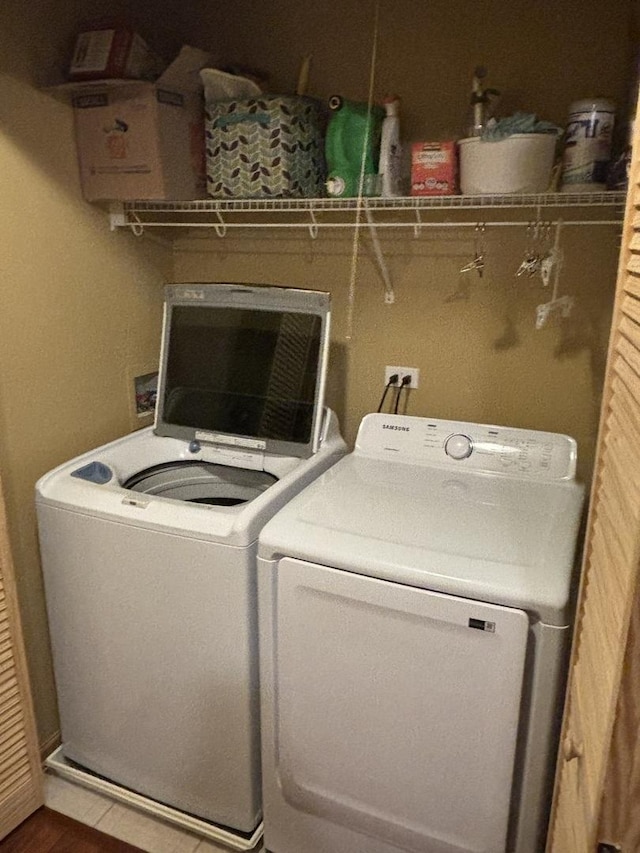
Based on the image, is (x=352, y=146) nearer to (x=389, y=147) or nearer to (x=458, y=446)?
(x=389, y=147)

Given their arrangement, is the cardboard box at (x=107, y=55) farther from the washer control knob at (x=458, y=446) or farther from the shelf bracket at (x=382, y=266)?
the washer control knob at (x=458, y=446)

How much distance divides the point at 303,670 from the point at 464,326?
105 cm

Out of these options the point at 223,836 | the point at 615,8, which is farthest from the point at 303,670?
the point at 615,8

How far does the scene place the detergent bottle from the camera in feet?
5.77

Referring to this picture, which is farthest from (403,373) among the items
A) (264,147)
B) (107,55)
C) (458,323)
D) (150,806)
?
(150,806)

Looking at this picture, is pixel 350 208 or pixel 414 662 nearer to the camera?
pixel 414 662

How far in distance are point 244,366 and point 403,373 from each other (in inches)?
19.1

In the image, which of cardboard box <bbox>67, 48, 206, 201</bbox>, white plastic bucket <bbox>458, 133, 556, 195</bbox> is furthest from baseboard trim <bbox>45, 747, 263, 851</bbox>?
white plastic bucket <bbox>458, 133, 556, 195</bbox>

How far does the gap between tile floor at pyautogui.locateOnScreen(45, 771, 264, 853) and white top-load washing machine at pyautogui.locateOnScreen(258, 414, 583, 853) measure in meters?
0.24

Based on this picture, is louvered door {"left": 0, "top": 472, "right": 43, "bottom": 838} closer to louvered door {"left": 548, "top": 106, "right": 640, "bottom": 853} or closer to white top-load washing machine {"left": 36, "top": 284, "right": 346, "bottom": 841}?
white top-load washing machine {"left": 36, "top": 284, "right": 346, "bottom": 841}

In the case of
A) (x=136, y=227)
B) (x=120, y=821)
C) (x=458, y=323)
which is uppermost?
(x=136, y=227)

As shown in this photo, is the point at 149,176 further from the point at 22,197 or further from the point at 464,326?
the point at 464,326

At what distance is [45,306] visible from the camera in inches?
71.2

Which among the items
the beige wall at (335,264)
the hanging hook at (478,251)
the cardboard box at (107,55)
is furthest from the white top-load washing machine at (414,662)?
the cardboard box at (107,55)
